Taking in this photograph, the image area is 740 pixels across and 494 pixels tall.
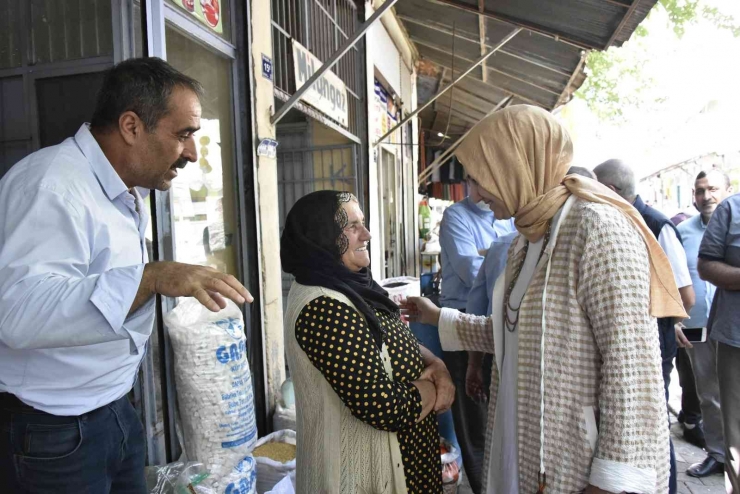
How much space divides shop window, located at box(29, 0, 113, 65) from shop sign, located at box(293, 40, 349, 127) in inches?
73.1

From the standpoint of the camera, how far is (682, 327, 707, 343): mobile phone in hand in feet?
11.8

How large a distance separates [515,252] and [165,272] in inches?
44.1

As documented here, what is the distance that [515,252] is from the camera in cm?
170

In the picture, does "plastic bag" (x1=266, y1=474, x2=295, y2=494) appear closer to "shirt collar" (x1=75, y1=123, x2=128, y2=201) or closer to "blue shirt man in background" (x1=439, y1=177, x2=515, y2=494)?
"blue shirt man in background" (x1=439, y1=177, x2=515, y2=494)

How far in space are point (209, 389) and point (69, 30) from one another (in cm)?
173

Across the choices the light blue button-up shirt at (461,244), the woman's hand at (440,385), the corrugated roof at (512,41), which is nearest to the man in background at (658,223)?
the light blue button-up shirt at (461,244)

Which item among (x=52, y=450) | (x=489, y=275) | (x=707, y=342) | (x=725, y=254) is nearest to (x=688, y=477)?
(x=707, y=342)

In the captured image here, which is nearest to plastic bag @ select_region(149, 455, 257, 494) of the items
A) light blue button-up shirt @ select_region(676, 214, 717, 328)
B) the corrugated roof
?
light blue button-up shirt @ select_region(676, 214, 717, 328)

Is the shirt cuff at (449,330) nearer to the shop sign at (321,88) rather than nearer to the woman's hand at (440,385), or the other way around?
the woman's hand at (440,385)

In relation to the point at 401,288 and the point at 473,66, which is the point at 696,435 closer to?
the point at 401,288

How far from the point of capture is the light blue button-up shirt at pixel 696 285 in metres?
3.62

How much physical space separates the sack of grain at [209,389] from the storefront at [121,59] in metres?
0.09

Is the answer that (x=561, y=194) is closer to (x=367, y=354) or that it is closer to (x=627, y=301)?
(x=627, y=301)

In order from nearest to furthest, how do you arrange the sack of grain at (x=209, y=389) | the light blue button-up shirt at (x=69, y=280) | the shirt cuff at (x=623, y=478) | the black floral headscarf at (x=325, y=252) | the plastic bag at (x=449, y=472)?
the light blue button-up shirt at (x=69, y=280), the shirt cuff at (x=623, y=478), the black floral headscarf at (x=325, y=252), the sack of grain at (x=209, y=389), the plastic bag at (x=449, y=472)
